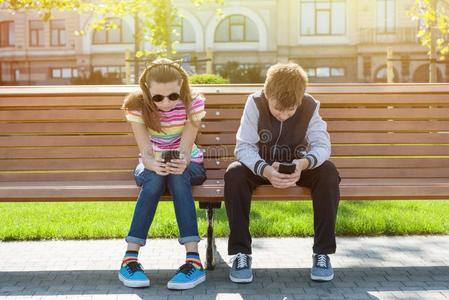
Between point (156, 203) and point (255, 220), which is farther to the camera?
point (255, 220)

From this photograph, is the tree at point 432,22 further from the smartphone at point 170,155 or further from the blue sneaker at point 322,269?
the smartphone at point 170,155

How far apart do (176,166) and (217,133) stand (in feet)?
3.04

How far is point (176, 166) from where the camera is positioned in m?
4.35

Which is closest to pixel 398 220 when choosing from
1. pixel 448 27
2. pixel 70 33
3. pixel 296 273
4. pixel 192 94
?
pixel 296 273

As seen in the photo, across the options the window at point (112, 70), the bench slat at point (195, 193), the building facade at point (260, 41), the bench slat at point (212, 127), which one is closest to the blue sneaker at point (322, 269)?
the bench slat at point (195, 193)

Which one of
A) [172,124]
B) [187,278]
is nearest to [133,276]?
[187,278]

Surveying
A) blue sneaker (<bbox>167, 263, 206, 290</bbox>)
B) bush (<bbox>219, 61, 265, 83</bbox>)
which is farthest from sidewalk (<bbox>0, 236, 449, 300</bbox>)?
bush (<bbox>219, 61, 265, 83</bbox>)

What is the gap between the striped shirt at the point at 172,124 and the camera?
15.2 feet

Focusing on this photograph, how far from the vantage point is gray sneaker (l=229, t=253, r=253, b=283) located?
4.33 meters

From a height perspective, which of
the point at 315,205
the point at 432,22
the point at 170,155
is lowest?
the point at 315,205

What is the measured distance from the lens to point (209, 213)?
4758 millimetres

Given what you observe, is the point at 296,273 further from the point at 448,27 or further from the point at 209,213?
the point at 448,27

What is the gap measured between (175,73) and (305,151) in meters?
0.95

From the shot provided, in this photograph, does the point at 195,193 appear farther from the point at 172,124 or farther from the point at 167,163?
the point at 172,124
